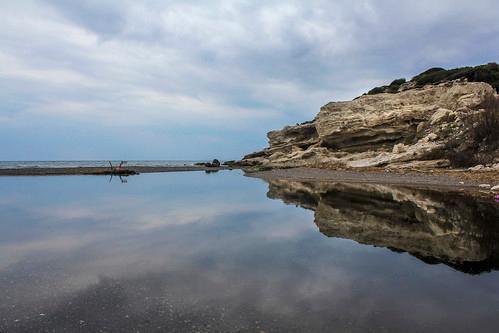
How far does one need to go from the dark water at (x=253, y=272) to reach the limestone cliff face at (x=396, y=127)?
2703 centimetres

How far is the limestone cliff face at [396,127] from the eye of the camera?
139 feet

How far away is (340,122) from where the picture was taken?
57.6m

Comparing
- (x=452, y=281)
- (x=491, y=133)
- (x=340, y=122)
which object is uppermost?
(x=340, y=122)

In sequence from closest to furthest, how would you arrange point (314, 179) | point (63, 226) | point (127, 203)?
1. point (63, 226)
2. point (127, 203)
3. point (314, 179)

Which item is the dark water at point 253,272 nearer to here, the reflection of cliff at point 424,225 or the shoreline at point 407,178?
the reflection of cliff at point 424,225

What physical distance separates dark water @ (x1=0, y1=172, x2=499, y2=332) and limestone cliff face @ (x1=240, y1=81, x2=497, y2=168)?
88.7 feet

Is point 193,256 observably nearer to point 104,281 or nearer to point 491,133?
point 104,281

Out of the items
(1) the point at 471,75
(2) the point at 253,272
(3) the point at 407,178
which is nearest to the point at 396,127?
(3) the point at 407,178

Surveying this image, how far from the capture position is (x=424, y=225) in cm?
1437

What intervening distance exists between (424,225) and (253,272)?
869 centimetres

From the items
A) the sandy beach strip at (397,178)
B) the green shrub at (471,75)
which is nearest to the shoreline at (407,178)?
the sandy beach strip at (397,178)

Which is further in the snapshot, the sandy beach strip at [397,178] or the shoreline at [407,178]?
the sandy beach strip at [397,178]

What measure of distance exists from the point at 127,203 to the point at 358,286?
17853mm

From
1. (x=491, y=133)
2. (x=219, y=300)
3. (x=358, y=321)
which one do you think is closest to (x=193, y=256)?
(x=219, y=300)
